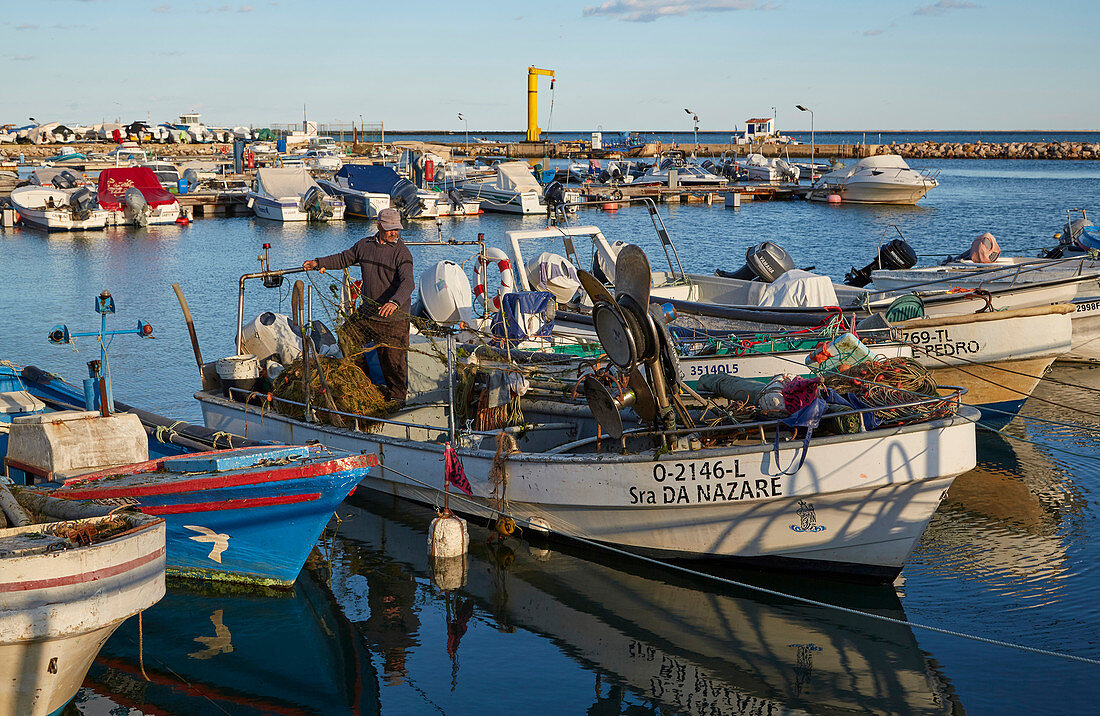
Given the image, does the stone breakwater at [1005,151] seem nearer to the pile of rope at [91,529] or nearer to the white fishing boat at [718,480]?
the white fishing boat at [718,480]

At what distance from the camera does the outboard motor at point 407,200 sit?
44.7 meters

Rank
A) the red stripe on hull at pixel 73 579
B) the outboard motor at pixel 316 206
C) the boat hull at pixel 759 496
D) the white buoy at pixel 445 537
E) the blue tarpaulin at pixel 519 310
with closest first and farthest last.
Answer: the red stripe on hull at pixel 73 579
the boat hull at pixel 759 496
the white buoy at pixel 445 537
the blue tarpaulin at pixel 519 310
the outboard motor at pixel 316 206

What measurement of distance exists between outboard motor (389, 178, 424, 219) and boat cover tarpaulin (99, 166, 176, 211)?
9842 millimetres

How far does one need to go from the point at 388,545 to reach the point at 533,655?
272cm

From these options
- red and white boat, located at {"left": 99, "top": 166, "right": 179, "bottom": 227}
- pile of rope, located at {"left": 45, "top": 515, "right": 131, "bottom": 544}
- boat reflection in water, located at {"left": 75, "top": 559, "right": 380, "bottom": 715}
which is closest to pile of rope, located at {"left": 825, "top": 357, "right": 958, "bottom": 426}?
boat reflection in water, located at {"left": 75, "top": 559, "right": 380, "bottom": 715}

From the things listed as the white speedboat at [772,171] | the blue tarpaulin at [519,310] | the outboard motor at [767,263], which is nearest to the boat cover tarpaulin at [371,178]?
the white speedboat at [772,171]

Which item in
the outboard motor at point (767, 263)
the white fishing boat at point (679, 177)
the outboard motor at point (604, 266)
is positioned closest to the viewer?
the outboard motor at point (604, 266)

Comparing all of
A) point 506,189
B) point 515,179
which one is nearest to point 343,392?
point 506,189

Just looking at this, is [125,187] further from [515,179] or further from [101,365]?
[101,365]

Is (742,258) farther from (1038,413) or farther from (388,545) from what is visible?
(388,545)

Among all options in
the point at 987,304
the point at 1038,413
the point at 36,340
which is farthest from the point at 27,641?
the point at 36,340

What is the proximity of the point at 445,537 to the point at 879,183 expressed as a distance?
50688 millimetres

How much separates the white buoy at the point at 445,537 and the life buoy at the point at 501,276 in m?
4.40

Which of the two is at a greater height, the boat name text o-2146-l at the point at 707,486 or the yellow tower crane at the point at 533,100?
the yellow tower crane at the point at 533,100
